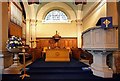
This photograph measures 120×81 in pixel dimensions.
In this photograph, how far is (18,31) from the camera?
11000 mm

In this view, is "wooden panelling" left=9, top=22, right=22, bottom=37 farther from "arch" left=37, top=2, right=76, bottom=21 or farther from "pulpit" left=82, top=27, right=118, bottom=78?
"pulpit" left=82, top=27, right=118, bottom=78

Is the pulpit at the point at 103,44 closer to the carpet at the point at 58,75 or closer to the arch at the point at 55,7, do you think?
the carpet at the point at 58,75

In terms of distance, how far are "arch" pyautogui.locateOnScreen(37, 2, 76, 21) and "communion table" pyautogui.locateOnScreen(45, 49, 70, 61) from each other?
5.80 metres

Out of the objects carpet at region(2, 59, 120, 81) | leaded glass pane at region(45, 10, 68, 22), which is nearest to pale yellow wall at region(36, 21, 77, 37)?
leaded glass pane at region(45, 10, 68, 22)

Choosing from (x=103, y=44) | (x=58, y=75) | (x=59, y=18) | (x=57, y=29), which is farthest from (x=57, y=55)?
(x=59, y=18)

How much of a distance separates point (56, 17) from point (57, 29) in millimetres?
1012

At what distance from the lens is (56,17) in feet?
49.4

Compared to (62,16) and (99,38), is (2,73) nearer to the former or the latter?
(99,38)

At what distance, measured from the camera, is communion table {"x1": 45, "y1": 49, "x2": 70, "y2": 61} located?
9445 mm

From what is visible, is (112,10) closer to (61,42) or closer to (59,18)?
(61,42)

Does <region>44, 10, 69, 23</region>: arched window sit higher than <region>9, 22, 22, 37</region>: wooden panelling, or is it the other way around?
A: <region>44, 10, 69, 23</region>: arched window

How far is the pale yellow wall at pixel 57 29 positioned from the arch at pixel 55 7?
557mm

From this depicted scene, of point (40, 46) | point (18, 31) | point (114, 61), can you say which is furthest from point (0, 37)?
point (40, 46)

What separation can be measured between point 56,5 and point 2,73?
32.4ft
